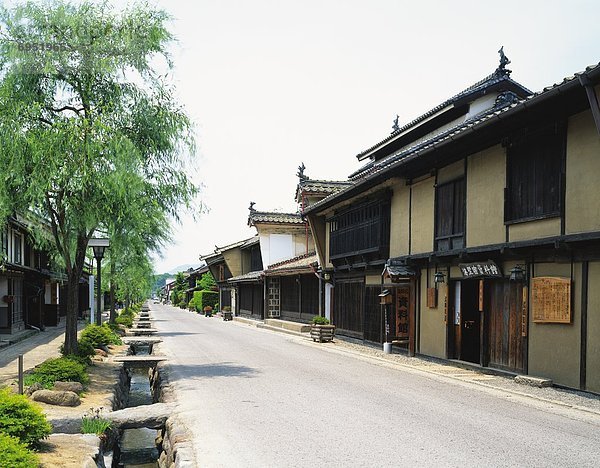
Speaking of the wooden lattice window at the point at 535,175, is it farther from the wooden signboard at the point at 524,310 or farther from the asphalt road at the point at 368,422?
the asphalt road at the point at 368,422

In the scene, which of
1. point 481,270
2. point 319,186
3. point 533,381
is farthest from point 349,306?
point 533,381

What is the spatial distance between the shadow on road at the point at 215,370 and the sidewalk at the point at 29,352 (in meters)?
4.33

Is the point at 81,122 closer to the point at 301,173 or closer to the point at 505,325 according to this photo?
the point at 505,325

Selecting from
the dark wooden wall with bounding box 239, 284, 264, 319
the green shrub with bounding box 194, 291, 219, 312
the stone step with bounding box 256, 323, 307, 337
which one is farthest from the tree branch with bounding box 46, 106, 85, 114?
the green shrub with bounding box 194, 291, 219, 312

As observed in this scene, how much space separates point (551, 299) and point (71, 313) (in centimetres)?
1184

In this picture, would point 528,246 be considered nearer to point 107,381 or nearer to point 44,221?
point 107,381

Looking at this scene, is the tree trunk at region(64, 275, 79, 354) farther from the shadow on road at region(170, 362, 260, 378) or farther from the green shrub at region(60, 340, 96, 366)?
the shadow on road at region(170, 362, 260, 378)

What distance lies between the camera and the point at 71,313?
49.8 ft

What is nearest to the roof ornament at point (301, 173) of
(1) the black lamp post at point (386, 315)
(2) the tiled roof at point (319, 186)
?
(2) the tiled roof at point (319, 186)

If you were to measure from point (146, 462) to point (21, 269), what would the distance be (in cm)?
1993

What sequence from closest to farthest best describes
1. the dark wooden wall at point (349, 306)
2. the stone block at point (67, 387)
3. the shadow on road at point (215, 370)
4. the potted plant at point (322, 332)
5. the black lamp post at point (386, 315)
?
1. the stone block at point (67, 387)
2. the shadow on road at point (215, 370)
3. the black lamp post at point (386, 315)
4. the dark wooden wall at point (349, 306)
5. the potted plant at point (322, 332)

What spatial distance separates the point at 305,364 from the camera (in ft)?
59.0

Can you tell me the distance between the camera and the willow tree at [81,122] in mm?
13250

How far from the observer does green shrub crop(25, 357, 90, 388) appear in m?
12.2
